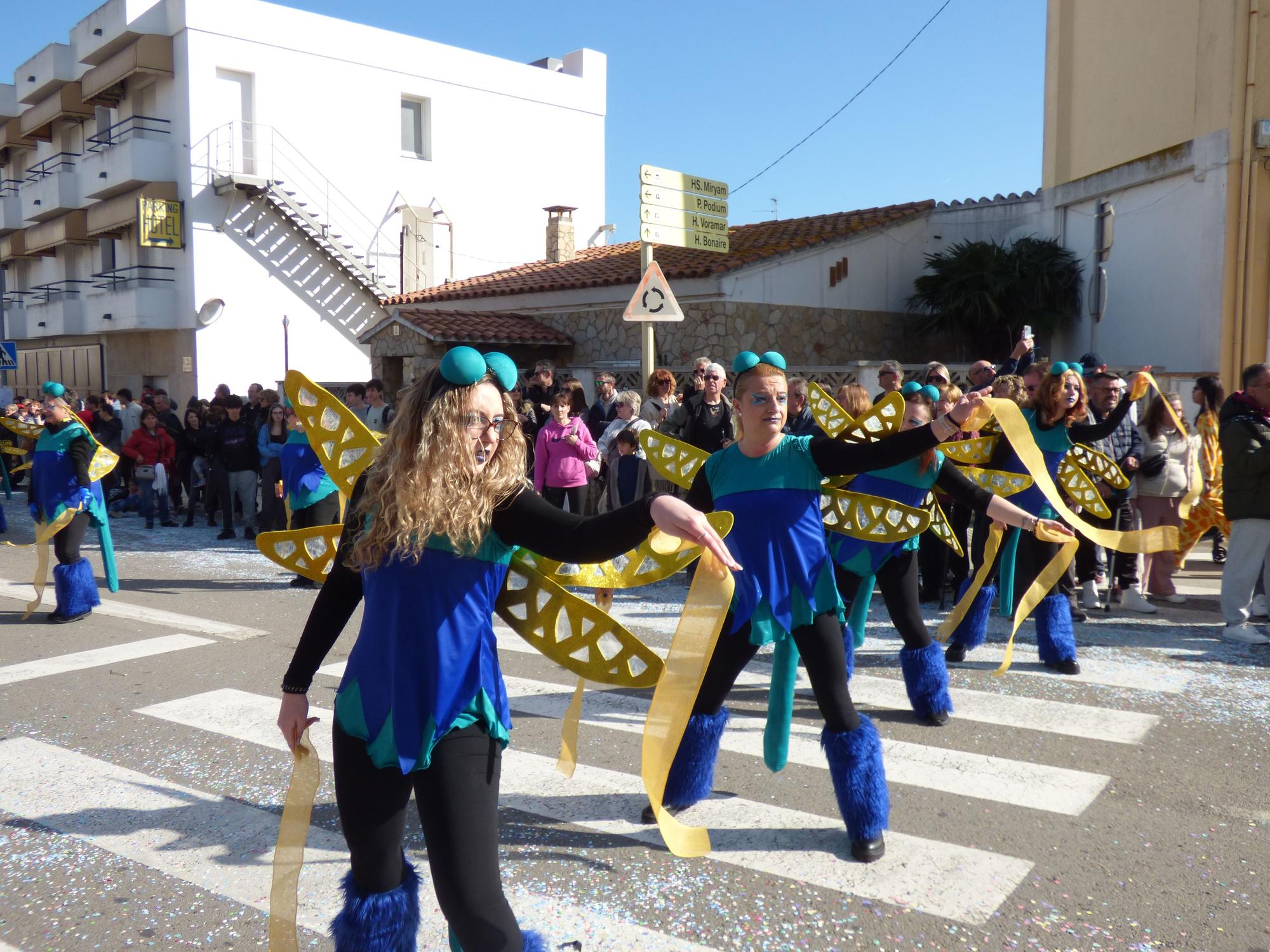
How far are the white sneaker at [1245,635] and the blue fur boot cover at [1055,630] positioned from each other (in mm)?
1601

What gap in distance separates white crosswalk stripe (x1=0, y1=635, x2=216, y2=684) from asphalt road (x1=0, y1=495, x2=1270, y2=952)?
37mm

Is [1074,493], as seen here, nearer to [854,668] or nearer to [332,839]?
[854,668]

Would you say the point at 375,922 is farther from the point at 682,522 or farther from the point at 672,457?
the point at 672,457

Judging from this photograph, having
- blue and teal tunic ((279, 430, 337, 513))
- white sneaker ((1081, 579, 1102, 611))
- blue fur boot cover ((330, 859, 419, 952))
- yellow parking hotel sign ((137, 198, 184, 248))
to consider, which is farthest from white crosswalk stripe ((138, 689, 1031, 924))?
yellow parking hotel sign ((137, 198, 184, 248))

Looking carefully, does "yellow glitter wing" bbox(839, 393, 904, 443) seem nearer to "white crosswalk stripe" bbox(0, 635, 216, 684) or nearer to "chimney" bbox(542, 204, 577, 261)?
"white crosswalk stripe" bbox(0, 635, 216, 684)

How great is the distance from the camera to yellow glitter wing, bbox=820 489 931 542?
181 inches

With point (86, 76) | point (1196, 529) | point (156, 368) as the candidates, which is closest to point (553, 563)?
point (1196, 529)

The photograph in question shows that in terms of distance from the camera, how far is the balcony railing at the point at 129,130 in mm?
23906

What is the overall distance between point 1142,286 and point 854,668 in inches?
419

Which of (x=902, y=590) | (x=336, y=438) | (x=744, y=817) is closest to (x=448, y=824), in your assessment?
(x=336, y=438)

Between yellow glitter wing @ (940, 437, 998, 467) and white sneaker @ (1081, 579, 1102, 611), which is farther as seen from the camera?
white sneaker @ (1081, 579, 1102, 611)

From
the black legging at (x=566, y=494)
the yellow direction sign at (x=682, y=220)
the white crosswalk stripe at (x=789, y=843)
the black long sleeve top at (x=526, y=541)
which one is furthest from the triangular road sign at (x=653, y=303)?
the black long sleeve top at (x=526, y=541)

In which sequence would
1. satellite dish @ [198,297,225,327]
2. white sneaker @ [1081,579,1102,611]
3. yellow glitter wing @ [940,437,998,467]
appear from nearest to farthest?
yellow glitter wing @ [940,437,998,467] → white sneaker @ [1081,579,1102,611] → satellite dish @ [198,297,225,327]

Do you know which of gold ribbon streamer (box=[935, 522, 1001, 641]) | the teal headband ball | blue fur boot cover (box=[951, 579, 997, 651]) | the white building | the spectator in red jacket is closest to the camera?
the teal headband ball
